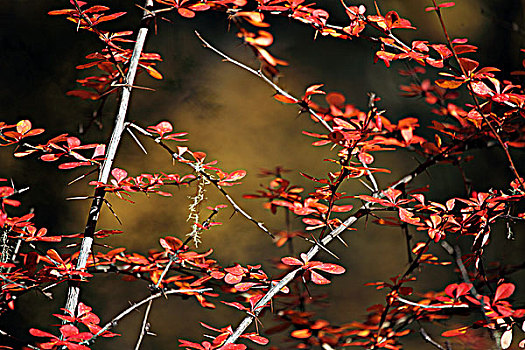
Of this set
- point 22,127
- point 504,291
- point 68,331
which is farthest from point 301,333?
point 22,127

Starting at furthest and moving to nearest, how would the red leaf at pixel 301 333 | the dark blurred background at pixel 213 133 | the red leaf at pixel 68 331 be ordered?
1. the dark blurred background at pixel 213 133
2. the red leaf at pixel 301 333
3. the red leaf at pixel 68 331

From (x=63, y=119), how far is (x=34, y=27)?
0.35 m

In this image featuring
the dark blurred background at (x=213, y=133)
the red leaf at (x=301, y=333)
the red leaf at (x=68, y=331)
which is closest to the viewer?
the red leaf at (x=68, y=331)

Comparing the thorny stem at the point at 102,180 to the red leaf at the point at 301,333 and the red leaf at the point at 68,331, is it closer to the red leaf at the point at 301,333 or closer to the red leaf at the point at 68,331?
the red leaf at the point at 68,331

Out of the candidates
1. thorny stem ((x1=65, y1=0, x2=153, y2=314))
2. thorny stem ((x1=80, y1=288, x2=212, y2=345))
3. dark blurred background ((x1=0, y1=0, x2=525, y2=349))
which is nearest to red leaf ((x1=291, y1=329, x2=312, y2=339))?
dark blurred background ((x1=0, y1=0, x2=525, y2=349))

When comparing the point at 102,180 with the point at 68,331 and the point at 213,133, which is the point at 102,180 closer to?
the point at 68,331

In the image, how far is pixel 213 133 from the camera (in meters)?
1.78

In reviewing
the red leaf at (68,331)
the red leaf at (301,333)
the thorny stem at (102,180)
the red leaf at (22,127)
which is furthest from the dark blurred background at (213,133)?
the red leaf at (68,331)

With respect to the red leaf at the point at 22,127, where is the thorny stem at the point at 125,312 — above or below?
below

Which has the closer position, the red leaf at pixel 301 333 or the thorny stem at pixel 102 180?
the thorny stem at pixel 102 180

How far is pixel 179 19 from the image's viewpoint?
1.72 metres

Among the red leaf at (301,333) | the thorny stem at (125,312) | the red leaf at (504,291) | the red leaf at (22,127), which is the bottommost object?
the red leaf at (301,333)

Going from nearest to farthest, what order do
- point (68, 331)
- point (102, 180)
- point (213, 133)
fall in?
point (68, 331)
point (102, 180)
point (213, 133)

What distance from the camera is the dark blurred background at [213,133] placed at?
1625 mm
